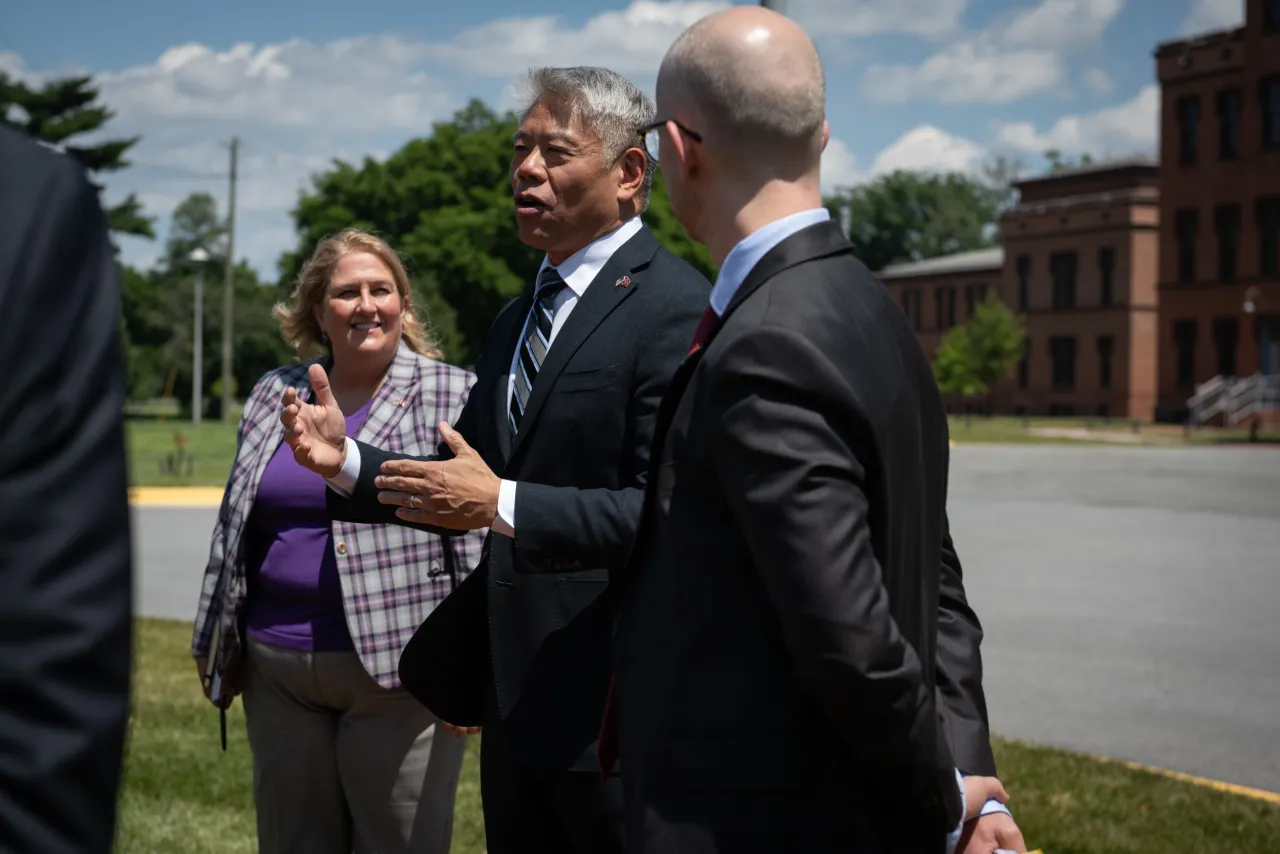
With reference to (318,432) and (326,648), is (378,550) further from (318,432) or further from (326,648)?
(318,432)

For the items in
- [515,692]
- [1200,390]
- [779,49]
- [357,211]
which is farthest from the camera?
[357,211]

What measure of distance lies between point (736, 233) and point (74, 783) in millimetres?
1404

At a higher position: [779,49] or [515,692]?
[779,49]

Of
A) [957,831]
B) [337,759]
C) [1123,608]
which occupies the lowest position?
[1123,608]

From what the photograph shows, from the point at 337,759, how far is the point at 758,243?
9.02 ft

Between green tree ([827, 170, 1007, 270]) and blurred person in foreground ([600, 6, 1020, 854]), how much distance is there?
11181cm

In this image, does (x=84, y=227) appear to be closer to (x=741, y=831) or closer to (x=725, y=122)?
(x=725, y=122)

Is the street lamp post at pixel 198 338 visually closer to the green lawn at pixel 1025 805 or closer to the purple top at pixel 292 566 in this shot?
the green lawn at pixel 1025 805

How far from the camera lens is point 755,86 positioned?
2.17m

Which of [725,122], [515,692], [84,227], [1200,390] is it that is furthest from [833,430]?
[1200,390]

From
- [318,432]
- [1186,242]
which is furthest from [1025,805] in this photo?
[1186,242]

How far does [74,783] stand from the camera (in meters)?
1.17

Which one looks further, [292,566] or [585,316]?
[292,566]

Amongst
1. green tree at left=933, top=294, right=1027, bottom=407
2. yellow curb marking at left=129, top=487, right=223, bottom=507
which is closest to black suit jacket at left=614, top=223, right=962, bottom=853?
yellow curb marking at left=129, top=487, right=223, bottom=507
